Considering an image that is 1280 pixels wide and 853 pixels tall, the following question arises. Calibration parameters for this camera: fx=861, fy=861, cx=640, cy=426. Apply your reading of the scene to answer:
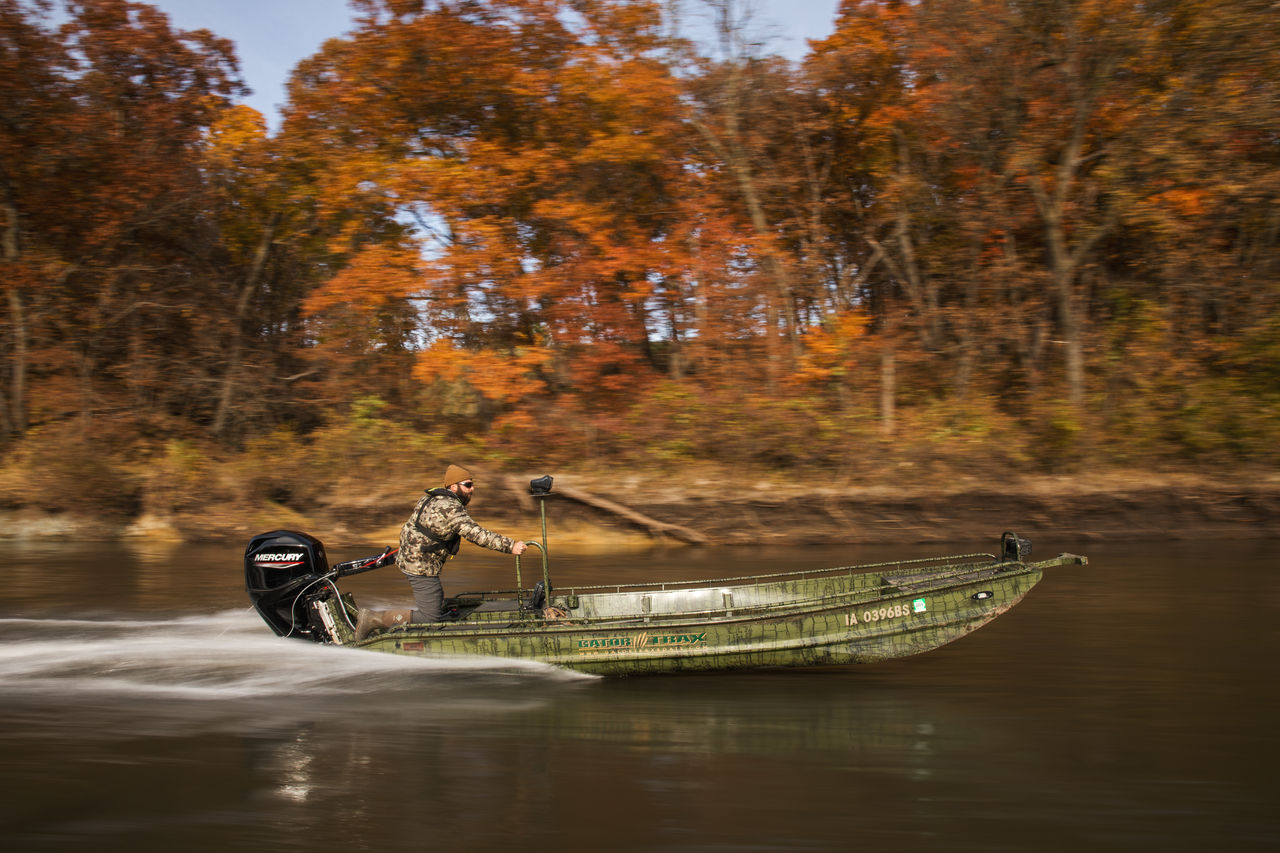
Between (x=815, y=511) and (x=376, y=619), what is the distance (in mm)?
9710

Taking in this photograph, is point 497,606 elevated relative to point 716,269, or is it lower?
lower

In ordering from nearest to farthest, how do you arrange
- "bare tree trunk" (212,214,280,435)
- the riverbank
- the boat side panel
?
the boat side panel → the riverbank → "bare tree trunk" (212,214,280,435)

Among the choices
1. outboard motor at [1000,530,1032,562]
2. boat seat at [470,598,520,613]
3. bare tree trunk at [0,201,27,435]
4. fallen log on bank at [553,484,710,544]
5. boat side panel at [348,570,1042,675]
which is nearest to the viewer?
boat side panel at [348,570,1042,675]

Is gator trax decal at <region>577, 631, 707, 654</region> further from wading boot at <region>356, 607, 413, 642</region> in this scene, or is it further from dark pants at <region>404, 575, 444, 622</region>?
wading boot at <region>356, 607, 413, 642</region>

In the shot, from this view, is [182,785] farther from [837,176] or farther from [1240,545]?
[837,176]

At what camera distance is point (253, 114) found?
73.7 ft

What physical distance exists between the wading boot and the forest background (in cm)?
860

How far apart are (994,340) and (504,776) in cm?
1583

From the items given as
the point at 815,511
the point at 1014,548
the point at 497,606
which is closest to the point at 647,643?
the point at 497,606

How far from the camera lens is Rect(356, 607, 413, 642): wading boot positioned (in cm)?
695

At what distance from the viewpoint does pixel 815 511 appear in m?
15.2

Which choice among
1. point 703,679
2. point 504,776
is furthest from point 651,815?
point 703,679

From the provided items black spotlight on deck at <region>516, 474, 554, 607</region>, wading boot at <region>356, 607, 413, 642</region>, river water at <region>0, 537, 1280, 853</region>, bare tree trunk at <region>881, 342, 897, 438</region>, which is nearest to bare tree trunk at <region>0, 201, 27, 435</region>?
river water at <region>0, 537, 1280, 853</region>

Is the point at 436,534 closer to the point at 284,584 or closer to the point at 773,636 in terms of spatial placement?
the point at 284,584
